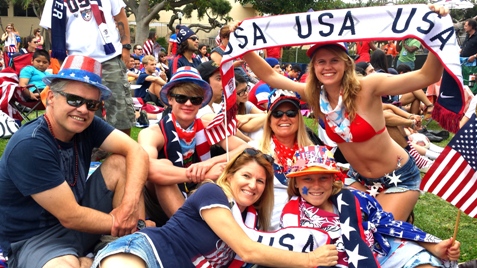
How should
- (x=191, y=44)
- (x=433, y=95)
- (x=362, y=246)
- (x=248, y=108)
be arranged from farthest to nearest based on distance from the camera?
1. (x=433, y=95)
2. (x=191, y=44)
3. (x=248, y=108)
4. (x=362, y=246)

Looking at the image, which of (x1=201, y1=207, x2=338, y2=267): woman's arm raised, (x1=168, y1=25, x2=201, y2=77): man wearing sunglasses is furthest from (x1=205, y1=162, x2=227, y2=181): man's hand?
(x1=168, y1=25, x2=201, y2=77): man wearing sunglasses

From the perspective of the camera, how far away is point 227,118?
455cm

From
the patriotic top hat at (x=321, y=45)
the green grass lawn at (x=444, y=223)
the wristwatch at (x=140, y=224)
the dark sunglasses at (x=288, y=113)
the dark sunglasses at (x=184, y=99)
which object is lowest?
the green grass lawn at (x=444, y=223)

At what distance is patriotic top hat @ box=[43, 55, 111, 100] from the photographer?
3.43m

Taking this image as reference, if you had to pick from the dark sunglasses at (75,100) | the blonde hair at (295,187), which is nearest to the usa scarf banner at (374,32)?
the blonde hair at (295,187)

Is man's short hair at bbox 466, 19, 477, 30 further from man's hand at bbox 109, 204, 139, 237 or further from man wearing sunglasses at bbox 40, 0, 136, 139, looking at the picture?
man's hand at bbox 109, 204, 139, 237

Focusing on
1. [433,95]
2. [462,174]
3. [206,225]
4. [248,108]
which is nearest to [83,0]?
[248,108]

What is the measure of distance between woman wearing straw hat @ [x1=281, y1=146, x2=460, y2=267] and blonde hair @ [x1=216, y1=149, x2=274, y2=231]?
146 millimetres

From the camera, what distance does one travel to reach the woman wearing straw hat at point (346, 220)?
338cm

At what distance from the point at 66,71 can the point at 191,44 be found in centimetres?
616

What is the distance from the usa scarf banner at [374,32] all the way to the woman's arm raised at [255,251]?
1324 millimetres

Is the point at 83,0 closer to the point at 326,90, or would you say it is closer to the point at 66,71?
the point at 66,71

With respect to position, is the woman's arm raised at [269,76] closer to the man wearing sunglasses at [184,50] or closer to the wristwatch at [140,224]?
the wristwatch at [140,224]

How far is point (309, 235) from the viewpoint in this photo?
3.34 meters
